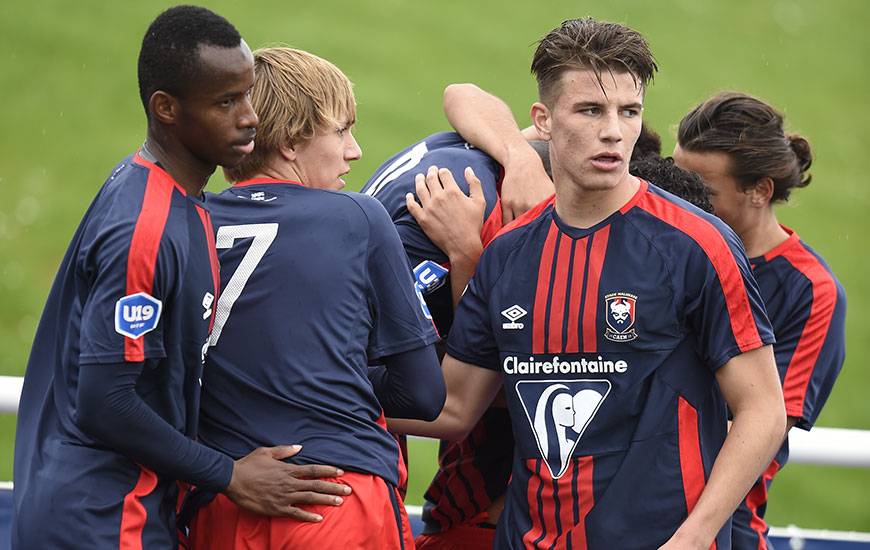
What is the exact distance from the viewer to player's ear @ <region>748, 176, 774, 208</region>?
3.93 metres

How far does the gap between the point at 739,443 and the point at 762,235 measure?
1139 millimetres

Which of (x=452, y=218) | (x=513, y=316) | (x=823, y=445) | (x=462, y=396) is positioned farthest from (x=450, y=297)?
(x=823, y=445)

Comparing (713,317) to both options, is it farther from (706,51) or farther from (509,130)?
(706,51)

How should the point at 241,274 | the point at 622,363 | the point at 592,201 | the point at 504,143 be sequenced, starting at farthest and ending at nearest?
1. the point at 504,143
2. the point at 592,201
3. the point at 622,363
4. the point at 241,274

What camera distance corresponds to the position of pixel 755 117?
13.1ft

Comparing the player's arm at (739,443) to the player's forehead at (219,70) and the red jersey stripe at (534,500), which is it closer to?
the red jersey stripe at (534,500)

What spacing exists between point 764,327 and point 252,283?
1.10 m

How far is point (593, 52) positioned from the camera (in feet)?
10.2

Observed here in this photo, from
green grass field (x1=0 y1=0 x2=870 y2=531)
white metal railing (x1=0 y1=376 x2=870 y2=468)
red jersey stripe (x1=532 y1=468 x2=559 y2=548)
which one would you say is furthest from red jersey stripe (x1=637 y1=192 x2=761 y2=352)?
green grass field (x1=0 y1=0 x2=870 y2=531)

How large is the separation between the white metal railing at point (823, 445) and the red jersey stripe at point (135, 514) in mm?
1736

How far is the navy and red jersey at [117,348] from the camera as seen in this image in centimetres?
259

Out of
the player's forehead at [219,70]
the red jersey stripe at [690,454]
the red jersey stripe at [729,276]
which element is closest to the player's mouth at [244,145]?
the player's forehead at [219,70]

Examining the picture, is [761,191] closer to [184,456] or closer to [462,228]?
[462,228]

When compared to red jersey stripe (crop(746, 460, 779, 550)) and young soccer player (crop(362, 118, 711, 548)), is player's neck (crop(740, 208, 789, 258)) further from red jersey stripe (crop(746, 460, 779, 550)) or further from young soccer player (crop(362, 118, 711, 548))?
red jersey stripe (crop(746, 460, 779, 550))
